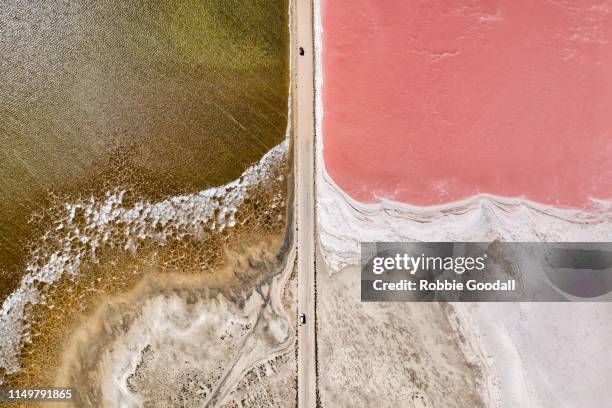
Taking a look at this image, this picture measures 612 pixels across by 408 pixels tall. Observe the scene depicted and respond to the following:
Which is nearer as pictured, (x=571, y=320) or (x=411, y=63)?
(x=571, y=320)

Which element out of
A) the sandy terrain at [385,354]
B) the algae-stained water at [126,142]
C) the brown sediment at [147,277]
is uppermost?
the algae-stained water at [126,142]

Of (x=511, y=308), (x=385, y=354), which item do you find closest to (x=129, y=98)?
(x=385, y=354)

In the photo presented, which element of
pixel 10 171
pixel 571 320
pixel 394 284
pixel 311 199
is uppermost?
pixel 10 171

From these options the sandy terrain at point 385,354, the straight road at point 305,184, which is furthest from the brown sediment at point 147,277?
the sandy terrain at point 385,354

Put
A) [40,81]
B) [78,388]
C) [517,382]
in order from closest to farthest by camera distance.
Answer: [517,382]
[78,388]
[40,81]

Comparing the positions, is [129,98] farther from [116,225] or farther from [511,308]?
[511,308]

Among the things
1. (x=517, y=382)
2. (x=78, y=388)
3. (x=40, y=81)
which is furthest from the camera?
(x=40, y=81)

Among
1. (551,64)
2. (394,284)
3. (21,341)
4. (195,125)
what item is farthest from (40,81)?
(551,64)

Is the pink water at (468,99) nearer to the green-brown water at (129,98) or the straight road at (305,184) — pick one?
the straight road at (305,184)

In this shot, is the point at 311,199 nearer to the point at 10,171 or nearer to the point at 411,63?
the point at 411,63
